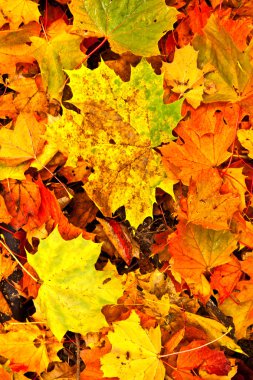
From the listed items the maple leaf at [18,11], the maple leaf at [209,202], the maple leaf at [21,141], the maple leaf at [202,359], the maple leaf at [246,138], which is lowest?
the maple leaf at [202,359]

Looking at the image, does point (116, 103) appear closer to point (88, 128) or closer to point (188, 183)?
point (88, 128)

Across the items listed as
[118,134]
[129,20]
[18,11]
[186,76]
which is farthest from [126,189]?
[18,11]

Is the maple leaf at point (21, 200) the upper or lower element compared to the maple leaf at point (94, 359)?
upper

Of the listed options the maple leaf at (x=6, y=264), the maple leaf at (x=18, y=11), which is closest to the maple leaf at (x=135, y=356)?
the maple leaf at (x=6, y=264)

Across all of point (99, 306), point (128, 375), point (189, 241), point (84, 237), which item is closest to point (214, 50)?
point (189, 241)

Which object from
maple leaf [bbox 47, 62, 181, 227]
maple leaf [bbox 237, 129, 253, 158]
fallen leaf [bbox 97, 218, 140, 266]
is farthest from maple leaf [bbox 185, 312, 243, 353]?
maple leaf [bbox 237, 129, 253, 158]

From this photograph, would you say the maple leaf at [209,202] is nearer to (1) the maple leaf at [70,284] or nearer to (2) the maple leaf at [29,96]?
(1) the maple leaf at [70,284]

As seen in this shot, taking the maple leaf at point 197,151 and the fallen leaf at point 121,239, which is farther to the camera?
the fallen leaf at point 121,239

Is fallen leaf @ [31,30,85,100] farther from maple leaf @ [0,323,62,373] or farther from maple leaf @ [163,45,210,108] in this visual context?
maple leaf @ [0,323,62,373]

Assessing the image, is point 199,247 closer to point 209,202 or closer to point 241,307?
point 209,202
